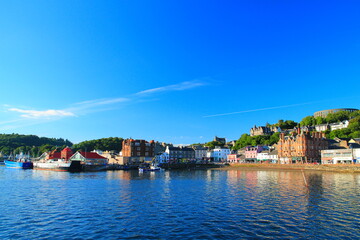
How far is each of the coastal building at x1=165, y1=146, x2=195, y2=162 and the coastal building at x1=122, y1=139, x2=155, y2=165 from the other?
1158 centimetres

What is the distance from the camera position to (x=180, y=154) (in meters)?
166

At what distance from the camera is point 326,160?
4321 inches

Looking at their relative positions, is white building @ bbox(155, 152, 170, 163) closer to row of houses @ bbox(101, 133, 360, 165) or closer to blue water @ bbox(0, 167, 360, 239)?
row of houses @ bbox(101, 133, 360, 165)

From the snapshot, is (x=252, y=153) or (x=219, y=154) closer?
(x=252, y=153)

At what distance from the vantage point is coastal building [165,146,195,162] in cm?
16050

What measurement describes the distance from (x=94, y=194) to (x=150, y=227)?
70.5ft

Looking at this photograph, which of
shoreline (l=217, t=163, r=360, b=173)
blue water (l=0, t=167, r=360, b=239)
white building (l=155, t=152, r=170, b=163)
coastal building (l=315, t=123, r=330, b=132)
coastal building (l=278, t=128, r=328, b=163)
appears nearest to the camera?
blue water (l=0, t=167, r=360, b=239)

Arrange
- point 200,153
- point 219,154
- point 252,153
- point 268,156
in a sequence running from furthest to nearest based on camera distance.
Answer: point 200,153, point 219,154, point 252,153, point 268,156

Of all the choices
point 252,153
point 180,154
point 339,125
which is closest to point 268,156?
point 252,153

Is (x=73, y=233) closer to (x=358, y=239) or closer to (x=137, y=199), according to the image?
(x=137, y=199)

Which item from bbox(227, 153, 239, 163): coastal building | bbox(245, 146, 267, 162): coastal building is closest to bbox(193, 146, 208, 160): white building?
bbox(227, 153, 239, 163): coastal building

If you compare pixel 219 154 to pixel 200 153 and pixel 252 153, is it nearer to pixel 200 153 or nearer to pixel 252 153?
pixel 200 153

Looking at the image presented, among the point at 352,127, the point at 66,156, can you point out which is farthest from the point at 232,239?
the point at 352,127

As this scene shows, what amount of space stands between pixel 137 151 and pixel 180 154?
2992 cm
